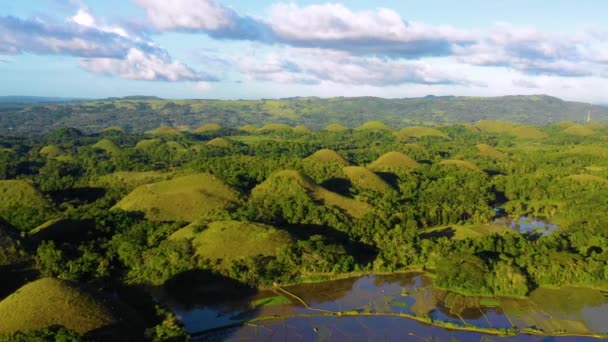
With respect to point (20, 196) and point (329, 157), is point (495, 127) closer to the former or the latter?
point (329, 157)

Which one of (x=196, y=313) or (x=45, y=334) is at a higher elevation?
(x=45, y=334)

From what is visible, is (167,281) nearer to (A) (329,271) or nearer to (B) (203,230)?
(B) (203,230)

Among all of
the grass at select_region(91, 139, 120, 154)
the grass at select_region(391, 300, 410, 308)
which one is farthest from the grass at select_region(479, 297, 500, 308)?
the grass at select_region(91, 139, 120, 154)

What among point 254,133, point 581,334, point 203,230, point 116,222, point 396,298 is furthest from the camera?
point 254,133

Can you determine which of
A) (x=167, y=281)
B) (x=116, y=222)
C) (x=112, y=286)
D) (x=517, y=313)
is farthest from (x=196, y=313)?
(x=517, y=313)

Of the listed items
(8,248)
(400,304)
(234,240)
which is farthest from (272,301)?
(8,248)

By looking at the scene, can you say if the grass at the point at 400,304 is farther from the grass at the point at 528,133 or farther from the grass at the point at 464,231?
the grass at the point at 528,133

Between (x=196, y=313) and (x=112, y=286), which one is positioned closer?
(x=196, y=313)
